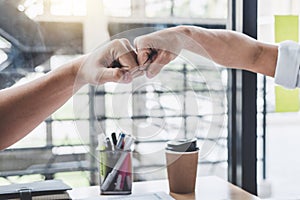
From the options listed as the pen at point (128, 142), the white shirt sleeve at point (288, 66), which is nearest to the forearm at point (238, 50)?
the white shirt sleeve at point (288, 66)

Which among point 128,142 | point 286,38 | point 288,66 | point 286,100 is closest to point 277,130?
point 286,100

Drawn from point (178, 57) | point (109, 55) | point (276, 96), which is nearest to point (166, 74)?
point (178, 57)

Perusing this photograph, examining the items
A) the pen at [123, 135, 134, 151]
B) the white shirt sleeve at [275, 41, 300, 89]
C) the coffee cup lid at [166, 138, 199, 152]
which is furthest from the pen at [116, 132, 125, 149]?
the white shirt sleeve at [275, 41, 300, 89]

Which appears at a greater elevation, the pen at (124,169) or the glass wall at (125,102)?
the glass wall at (125,102)

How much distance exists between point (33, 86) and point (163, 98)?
38 centimetres

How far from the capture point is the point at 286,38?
164cm

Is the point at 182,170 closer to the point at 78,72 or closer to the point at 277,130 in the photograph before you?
the point at 78,72

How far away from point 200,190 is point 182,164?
12 cm


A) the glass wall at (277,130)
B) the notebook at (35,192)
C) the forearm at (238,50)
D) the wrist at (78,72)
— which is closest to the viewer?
the notebook at (35,192)

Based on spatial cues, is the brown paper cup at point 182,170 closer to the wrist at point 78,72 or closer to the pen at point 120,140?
the pen at point 120,140

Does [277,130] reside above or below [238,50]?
below

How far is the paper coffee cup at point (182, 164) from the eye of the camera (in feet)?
4.24

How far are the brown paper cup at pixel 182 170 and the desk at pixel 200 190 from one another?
0.03 meters

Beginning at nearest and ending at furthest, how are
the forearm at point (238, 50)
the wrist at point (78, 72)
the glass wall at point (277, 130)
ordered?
the wrist at point (78, 72) → the forearm at point (238, 50) → the glass wall at point (277, 130)
